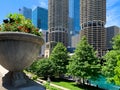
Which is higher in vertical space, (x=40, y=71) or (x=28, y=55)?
(x=28, y=55)

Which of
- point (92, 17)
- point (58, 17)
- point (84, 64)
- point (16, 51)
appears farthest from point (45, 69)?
point (58, 17)

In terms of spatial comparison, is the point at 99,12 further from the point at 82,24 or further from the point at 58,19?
the point at 58,19

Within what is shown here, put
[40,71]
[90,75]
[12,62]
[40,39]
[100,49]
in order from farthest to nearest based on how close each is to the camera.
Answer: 1. [100,49]
2. [40,71]
3. [90,75]
4. [40,39]
5. [12,62]

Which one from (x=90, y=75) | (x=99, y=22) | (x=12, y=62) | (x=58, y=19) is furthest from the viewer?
(x=58, y=19)

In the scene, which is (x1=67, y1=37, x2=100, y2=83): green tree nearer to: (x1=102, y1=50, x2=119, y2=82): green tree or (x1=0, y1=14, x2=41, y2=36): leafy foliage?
(x1=102, y1=50, x2=119, y2=82): green tree

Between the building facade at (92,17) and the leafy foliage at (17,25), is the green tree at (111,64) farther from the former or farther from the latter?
the building facade at (92,17)

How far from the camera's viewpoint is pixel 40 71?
107 ft

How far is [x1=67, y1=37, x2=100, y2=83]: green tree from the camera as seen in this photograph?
24156 mm

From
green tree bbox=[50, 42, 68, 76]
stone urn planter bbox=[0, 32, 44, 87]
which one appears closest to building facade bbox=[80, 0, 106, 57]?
green tree bbox=[50, 42, 68, 76]

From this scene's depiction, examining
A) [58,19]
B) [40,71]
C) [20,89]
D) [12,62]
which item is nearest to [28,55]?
[12,62]

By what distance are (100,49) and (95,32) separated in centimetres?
1060

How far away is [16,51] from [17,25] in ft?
3.05

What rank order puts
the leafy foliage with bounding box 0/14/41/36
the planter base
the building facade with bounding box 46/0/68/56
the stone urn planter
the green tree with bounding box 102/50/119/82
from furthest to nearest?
the building facade with bounding box 46/0/68/56, the green tree with bounding box 102/50/119/82, the leafy foliage with bounding box 0/14/41/36, the planter base, the stone urn planter

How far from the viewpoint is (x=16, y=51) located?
534 cm
